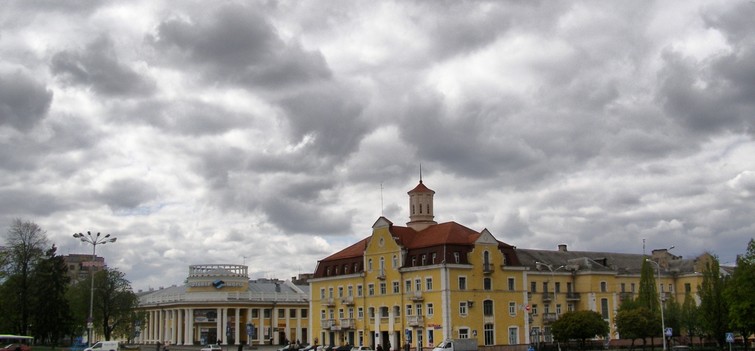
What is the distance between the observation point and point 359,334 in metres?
94.9

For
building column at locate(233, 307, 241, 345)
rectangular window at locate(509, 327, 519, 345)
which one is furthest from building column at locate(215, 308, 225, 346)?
rectangular window at locate(509, 327, 519, 345)

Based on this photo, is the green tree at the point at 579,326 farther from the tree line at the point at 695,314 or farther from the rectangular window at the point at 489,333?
the rectangular window at the point at 489,333

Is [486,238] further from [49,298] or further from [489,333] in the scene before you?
[49,298]

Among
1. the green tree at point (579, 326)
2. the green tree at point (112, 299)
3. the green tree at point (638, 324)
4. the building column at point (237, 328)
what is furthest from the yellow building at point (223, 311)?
the green tree at point (638, 324)

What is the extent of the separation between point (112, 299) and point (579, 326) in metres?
54.6

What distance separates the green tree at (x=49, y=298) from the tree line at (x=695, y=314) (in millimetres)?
49911

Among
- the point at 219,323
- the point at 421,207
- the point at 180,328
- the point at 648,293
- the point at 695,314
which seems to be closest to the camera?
the point at 695,314

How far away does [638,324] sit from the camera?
83.1 metres

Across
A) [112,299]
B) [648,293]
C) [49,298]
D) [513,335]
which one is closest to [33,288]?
[49,298]

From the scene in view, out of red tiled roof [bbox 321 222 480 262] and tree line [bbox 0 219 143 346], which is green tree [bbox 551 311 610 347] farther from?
tree line [bbox 0 219 143 346]

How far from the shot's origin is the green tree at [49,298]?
84000 mm

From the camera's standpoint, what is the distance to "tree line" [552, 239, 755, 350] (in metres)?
64.9

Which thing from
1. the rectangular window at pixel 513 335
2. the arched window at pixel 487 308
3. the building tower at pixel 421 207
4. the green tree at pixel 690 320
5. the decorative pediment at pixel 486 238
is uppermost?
the building tower at pixel 421 207

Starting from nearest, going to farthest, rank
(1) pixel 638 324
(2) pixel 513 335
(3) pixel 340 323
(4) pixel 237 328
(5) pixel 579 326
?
1. (5) pixel 579 326
2. (1) pixel 638 324
3. (2) pixel 513 335
4. (3) pixel 340 323
5. (4) pixel 237 328
